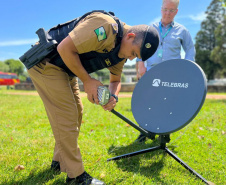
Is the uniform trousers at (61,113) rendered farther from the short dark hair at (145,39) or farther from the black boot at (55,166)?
the short dark hair at (145,39)

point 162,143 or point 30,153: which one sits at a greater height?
point 162,143

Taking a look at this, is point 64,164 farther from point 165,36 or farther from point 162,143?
point 165,36

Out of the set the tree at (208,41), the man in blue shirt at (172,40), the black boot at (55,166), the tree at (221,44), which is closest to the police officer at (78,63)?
the black boot at (55,166)

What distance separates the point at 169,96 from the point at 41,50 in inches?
53.3

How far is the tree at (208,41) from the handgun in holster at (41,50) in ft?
119

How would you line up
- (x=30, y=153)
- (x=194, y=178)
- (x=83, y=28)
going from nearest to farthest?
(x=83, y=28) → (x=194, y=178) → (x=30, y=153)

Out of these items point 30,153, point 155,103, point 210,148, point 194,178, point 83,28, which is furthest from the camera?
point 210,148

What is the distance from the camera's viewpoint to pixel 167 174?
2230 mm

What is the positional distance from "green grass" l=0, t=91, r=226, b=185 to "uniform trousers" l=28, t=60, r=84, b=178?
318 mm

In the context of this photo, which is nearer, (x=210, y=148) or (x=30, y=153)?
(x=30, y=153)

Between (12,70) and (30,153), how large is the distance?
82989 mm

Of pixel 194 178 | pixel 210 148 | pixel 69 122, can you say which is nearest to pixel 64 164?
pixel 69 122

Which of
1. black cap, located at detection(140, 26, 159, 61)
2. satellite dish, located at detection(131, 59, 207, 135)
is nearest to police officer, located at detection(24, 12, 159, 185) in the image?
black cap, located at detection(140, 26, 159, 61)

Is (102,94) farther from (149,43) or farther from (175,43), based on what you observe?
(175,43)
